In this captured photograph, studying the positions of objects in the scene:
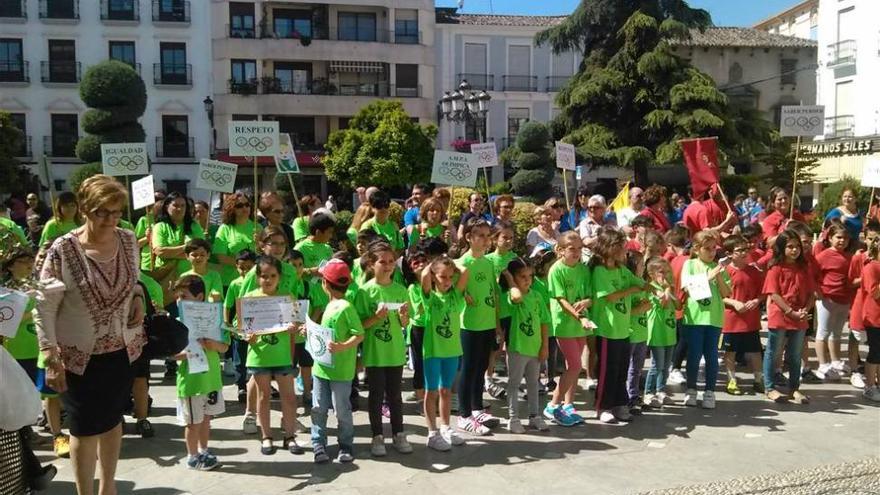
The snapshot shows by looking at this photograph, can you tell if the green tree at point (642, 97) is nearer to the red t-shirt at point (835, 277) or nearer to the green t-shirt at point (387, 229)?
the red t-shirt at point (835, 277)

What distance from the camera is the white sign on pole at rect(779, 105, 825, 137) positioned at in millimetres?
10773

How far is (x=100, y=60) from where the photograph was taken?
3556 centimetres

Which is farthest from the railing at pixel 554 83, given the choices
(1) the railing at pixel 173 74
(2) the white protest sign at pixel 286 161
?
(2) the white protest sign at pixel 286 161

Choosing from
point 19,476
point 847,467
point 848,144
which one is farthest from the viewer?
point 848,144

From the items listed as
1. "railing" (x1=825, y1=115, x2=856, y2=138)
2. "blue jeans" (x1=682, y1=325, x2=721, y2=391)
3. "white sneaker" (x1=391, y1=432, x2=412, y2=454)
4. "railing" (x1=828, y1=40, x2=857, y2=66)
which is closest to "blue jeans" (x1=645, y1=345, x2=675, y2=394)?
"blue jeans" (x1=682, y1=325, x2=721, y2=391)

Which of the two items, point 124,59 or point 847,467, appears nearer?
point 847,467

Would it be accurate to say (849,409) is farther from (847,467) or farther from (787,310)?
(847,467)

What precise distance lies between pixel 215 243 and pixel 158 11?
32.1m

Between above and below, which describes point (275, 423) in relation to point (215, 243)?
below

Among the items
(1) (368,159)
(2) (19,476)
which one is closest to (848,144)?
(1) (368,159)

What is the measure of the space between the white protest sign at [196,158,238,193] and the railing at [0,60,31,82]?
101 ft

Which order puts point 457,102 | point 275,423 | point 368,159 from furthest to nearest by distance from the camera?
point 368,159
point 457,102
point 275,423

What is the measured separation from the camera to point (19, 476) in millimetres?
4398

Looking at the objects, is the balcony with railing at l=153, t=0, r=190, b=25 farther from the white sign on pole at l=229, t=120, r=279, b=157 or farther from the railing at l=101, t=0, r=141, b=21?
the white sign on pole at l=229, t=120, r=279, b=157
